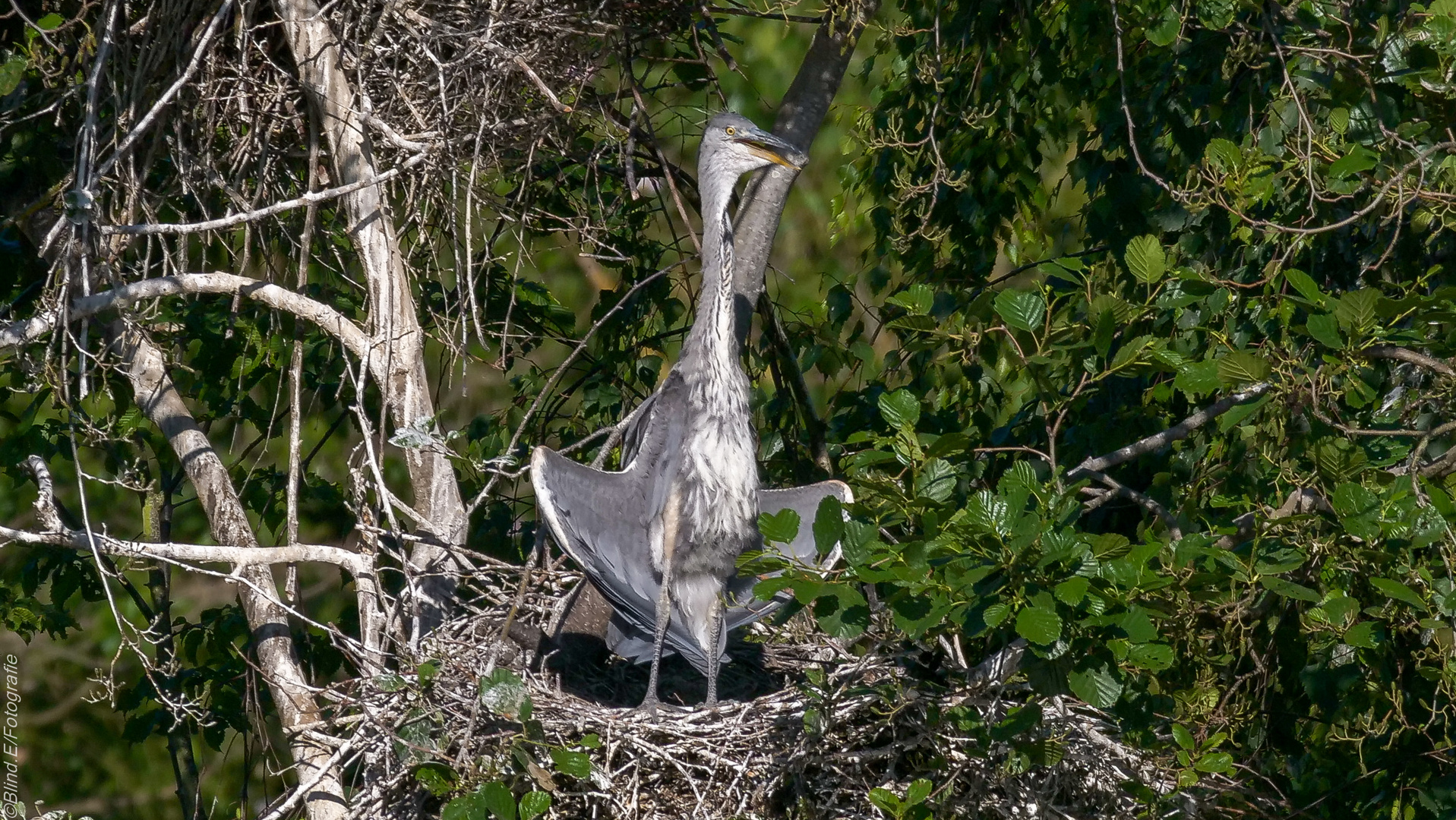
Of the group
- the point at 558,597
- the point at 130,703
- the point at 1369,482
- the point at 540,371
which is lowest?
the point at 130,703

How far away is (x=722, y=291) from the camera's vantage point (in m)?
3.73

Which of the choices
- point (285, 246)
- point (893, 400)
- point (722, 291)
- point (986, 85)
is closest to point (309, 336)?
point (285, 246)

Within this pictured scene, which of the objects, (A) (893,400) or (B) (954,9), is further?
(B) (954,9)

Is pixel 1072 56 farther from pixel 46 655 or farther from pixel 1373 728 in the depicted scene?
pixel 46 655

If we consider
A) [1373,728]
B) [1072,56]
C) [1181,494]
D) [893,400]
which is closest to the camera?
[893,400]

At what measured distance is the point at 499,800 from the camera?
8.30ft

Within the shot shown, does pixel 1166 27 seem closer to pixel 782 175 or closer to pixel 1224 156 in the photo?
pixel 1224 156

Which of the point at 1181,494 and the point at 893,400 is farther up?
the point at 893,400

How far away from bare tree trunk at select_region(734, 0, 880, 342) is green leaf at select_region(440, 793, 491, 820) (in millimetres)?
1613

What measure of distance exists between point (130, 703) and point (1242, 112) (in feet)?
12.8

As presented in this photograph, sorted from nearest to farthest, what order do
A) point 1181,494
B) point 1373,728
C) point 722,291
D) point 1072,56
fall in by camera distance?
point 1373,728 → point 1181,494 → point 722,291 → point 1072,56

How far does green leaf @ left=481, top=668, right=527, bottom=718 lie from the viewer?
2676 millimetres

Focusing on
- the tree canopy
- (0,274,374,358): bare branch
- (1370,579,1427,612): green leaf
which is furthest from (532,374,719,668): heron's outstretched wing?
(1370,579,1427,612): green leaf

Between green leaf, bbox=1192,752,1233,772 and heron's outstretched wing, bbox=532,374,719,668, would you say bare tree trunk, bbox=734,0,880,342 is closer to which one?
heron's outstretched wing, bbox=532,374,719,668
